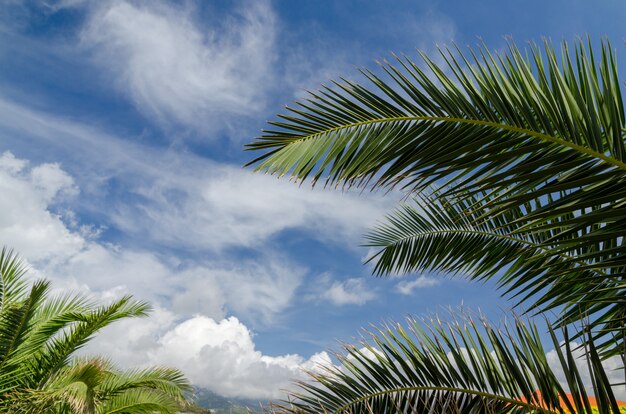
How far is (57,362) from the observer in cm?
812

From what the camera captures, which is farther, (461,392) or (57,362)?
(57,362)

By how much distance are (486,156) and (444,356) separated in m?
1.06

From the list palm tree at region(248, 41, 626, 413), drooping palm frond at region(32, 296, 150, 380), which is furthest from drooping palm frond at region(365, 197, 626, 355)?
drooping palm frond at region(32, 296, 150, 380)

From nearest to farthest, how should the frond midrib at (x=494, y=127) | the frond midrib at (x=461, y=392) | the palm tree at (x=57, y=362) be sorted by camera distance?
the frond midrib at (x=494, y=127) → the frond midrib at (x=461, y=392) → the palm tree at (x=57, y=362)

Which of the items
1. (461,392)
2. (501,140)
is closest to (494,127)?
(501,140)

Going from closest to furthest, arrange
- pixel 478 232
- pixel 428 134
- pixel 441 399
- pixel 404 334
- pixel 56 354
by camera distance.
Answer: pixel 428 134, pixel 441 399, pixel 404 334, pixel 478 232, pixel 56 354

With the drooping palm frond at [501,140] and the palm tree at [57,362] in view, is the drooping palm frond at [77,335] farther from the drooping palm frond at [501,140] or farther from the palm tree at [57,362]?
the drooping palm frond at [501,140]

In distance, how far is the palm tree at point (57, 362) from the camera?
7602 mm

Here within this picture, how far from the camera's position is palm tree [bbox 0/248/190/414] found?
7.60 metres

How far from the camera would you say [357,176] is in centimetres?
254

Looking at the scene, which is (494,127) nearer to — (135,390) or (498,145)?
(498,145)

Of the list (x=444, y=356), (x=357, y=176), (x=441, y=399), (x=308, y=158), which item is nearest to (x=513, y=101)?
(x=357, y=176)

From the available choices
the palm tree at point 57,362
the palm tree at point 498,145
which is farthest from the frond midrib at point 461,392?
the palm tree at point 57,362

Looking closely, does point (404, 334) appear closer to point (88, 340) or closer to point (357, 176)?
point (357, 176)
